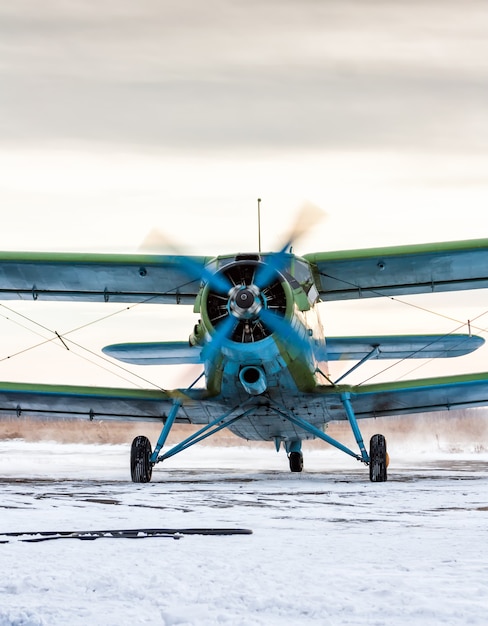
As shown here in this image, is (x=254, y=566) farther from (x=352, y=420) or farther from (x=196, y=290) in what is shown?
(x=196, y=290)

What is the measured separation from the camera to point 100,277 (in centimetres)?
1620

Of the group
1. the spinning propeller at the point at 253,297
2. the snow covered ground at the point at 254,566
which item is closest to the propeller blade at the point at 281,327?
the spinning propeller at the point at 253,297

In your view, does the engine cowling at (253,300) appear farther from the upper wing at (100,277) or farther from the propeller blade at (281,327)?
the upper wing at (100,277)

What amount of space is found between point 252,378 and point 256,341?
0.73m

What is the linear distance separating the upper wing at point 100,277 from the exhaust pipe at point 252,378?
1898 mm

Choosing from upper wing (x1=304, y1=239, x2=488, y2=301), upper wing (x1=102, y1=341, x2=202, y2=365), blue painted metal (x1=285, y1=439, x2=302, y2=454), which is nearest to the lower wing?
upper wing (x1=102, y1=341, x2=202, y2=365)

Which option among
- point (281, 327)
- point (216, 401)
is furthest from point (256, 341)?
point (216, 401)

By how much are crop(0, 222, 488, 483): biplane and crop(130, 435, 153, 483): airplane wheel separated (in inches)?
0.7

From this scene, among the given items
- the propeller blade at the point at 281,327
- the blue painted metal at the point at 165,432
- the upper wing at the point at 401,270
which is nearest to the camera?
the propeller blade at the point at 281,327

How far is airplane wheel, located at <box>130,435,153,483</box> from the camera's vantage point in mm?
14406

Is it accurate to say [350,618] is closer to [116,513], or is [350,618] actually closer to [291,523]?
[291,523]

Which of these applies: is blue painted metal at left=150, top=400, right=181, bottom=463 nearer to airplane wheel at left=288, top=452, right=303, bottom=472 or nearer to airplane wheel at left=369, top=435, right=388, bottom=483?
airplane wheel at left=369, top=435, right=388, bottom=483

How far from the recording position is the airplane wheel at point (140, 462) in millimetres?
14406

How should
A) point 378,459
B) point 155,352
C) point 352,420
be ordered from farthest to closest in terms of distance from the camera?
point 155,352, point 352,420, point 378,459
